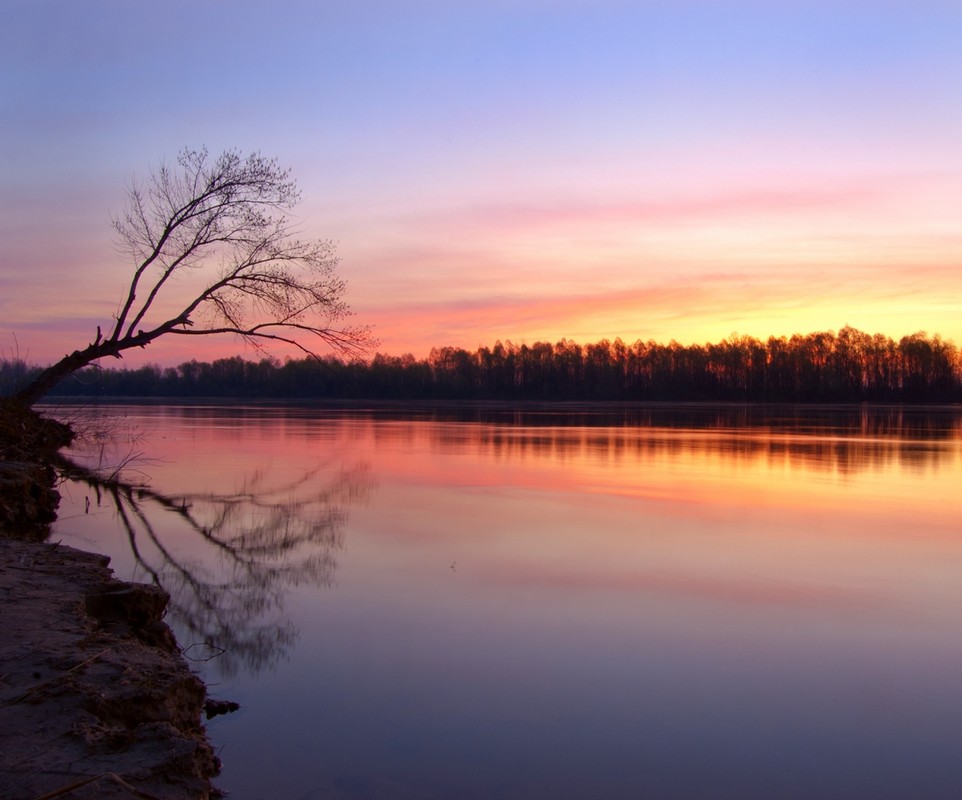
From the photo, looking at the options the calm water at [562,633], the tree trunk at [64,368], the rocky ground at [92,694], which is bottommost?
the calm water at [562,633]

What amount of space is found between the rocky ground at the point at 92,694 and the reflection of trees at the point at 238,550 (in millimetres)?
564

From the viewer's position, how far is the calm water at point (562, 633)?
4145mm

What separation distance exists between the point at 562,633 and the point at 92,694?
3189mm

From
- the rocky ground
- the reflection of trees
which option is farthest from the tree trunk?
the rocky ground

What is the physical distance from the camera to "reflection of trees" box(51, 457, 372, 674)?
5.97 metres

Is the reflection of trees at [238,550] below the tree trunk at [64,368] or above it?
below

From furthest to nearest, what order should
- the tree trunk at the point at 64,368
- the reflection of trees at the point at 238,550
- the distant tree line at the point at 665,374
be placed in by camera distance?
the distant tree line at the point at 665,374 → the tree trunk at the point at 64,368 → the reflection of trees at the point at 238,550

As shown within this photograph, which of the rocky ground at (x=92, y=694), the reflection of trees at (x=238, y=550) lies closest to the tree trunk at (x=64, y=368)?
the reflection of trees at (x=238, y=550)

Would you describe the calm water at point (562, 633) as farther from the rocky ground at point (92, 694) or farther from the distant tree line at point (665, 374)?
the distant tree line at point (665, 374)

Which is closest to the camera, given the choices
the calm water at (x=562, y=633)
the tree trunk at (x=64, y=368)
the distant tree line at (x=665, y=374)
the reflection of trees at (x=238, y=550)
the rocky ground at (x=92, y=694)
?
the rocky ground at (x=92, y=694)

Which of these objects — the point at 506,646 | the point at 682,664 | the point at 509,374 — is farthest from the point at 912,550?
the point at 509,374

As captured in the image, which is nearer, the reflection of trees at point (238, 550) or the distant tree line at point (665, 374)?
the reflection of trees at point (238, 550)

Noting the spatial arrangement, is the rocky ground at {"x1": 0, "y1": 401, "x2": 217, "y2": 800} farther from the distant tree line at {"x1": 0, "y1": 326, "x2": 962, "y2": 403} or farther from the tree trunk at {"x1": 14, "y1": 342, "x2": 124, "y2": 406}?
the distant tree line at {"x1": 0, "y1": 326, "x2": 962, "y2": 403}

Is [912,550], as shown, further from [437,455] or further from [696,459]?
[437,455]
